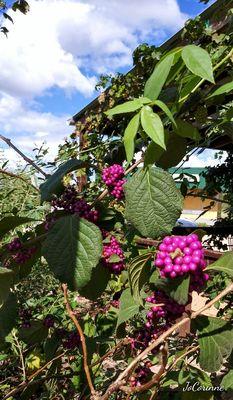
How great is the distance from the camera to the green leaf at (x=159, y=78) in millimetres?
591

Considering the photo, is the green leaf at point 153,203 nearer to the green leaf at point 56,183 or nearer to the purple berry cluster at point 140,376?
the green leaf at point 56,183

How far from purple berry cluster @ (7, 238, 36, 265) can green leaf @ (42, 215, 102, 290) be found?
118 millimetres

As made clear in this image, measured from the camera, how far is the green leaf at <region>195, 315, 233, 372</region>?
782mm

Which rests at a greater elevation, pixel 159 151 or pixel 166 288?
pixel 159 151

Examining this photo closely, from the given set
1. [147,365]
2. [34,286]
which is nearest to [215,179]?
[34,286]

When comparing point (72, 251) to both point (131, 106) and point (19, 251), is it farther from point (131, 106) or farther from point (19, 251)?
point (131, 106)

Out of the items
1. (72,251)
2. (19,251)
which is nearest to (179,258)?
(72,251)

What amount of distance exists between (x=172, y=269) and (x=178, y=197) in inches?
5.6

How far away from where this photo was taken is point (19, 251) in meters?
0.89

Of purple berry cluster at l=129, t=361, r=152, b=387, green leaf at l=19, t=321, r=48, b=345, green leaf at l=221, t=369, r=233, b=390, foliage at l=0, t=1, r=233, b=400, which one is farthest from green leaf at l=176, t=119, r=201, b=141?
green leaf at l=19, t=321, r=48, b=345

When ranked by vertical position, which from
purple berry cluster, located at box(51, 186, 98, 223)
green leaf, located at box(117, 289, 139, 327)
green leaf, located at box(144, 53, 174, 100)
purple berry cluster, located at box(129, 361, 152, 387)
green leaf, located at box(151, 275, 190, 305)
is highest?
green leaf, located at box(144, 53, 174, 100)

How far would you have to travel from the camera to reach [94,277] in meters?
0.93

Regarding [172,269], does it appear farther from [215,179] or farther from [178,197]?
[215,179]

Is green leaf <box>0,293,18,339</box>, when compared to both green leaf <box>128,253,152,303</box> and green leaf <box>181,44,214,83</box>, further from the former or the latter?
green leaf <box>181,44,214,83</box>
